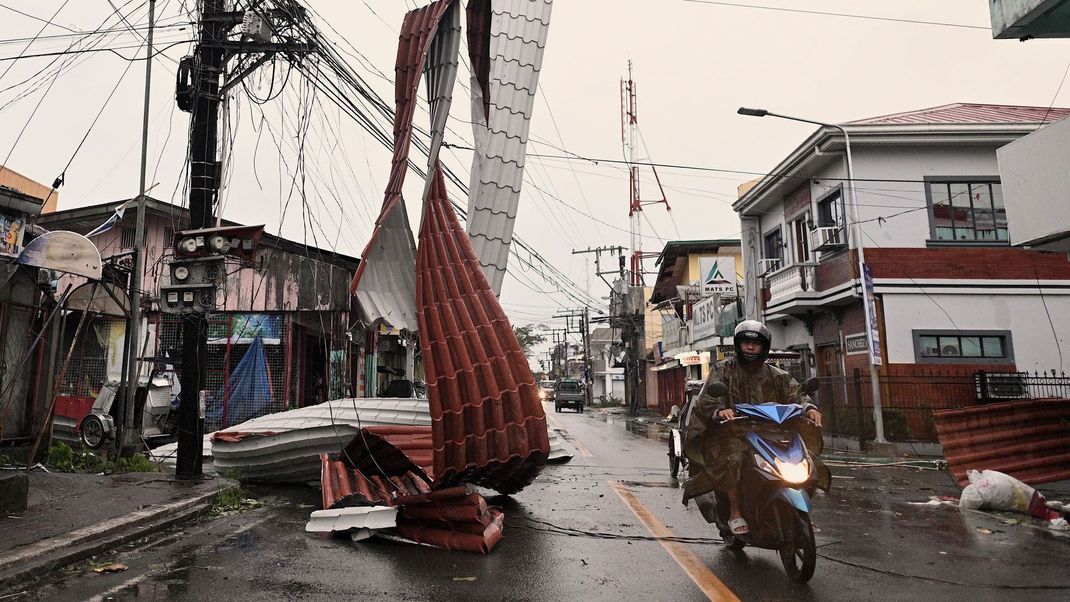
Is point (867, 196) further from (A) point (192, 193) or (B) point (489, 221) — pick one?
(A) point (192, 193)

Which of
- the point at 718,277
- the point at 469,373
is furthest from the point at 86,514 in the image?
the point at 718,277

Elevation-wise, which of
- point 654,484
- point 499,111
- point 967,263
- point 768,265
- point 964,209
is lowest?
point 654,484

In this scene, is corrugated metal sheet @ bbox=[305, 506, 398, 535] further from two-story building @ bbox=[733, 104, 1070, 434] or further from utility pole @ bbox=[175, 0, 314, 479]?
two-story building @ bbox=[733, 104, 1070, 434]

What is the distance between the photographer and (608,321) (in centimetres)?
4491

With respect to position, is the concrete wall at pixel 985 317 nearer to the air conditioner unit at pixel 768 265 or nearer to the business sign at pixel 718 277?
the air conditioner unit at pixel 768 265

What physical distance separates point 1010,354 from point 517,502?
15.5m

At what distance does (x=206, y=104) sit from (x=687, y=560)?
9.25m

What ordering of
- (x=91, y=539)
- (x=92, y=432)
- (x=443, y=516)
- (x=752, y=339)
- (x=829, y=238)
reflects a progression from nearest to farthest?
(x=91, y=539), (x=752, y=339), (x=443, y=516), (x=92, y=432), (x=829, y=238)

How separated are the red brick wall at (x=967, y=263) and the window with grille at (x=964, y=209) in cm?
44

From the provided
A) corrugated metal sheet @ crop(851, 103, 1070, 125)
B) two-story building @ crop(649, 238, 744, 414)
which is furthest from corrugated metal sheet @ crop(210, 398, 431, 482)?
two-story building @ crop(649, 238, 744, 414)

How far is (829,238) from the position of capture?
62.7ft

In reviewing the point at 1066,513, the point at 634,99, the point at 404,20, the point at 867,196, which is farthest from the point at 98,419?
the point at 634,99

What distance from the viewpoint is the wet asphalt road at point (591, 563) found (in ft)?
14.9

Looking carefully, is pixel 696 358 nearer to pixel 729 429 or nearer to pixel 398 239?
pixel 398 239
